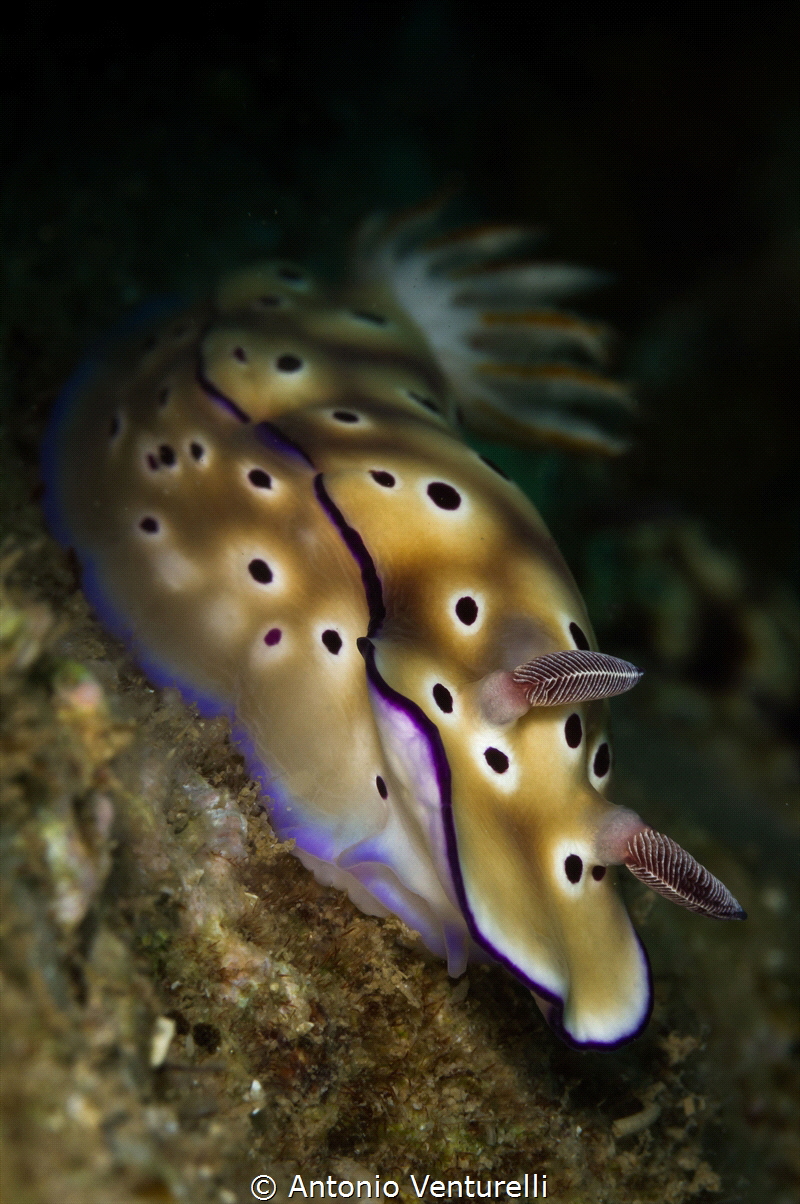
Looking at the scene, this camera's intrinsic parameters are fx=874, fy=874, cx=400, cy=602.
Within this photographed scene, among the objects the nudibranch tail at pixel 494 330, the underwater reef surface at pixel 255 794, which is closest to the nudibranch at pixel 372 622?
the underwater reef surface at pixel 255 794

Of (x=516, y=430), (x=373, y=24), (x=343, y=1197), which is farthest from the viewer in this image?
(x=373, y=24)

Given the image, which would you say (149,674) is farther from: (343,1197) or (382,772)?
(343,1197)

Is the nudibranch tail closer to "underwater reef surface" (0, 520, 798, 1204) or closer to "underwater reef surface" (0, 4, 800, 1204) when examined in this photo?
"underwater reef surface" (0, 4, 800, 1204)

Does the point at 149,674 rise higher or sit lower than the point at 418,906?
higher

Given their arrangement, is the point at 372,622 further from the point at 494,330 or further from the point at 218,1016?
the point at 494,330

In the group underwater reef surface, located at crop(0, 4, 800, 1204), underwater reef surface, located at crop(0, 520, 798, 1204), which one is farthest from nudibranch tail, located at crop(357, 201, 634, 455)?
underwater reef surface, located at crop(0, 520, 798, 1204)

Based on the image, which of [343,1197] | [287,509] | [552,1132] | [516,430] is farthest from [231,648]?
[516,430]
